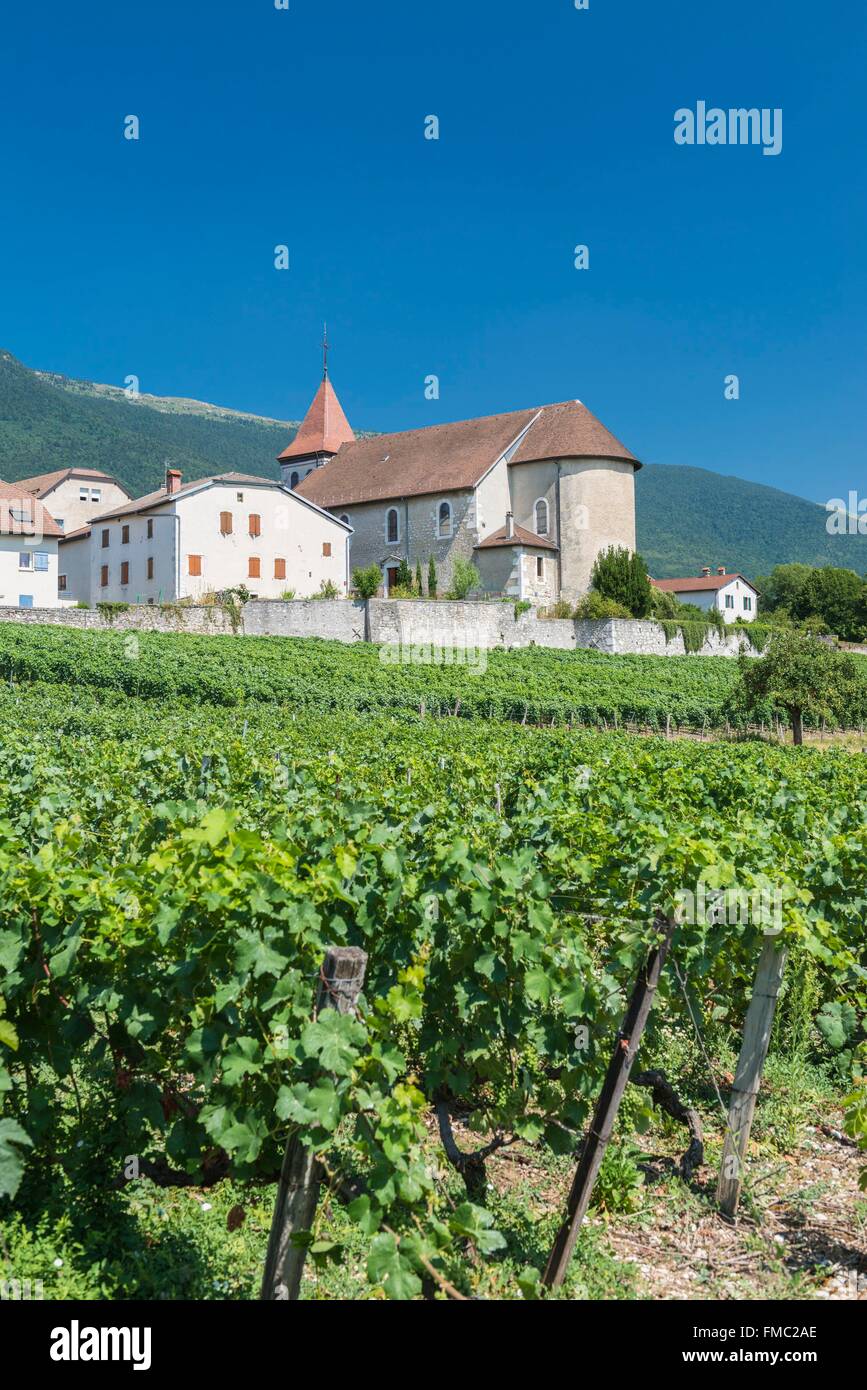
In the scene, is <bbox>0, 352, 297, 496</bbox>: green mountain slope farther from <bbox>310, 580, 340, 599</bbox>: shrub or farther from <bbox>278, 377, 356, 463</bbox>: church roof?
<bbox>310, 580, 340, 599</bbox>: shrub

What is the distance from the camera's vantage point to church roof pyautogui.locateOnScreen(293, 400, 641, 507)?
54219 mm

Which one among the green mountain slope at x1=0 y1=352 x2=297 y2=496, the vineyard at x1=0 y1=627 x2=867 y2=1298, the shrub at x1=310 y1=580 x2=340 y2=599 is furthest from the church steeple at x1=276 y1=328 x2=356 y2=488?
→ the vineyard at x1=0 y1=627 x2=867 y2=1298

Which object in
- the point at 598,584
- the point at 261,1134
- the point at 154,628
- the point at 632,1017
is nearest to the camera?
the point at 261,1134

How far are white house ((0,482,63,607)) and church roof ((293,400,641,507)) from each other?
16.8 metres

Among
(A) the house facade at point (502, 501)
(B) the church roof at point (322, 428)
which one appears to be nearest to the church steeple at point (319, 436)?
(B) the church roof at point (322, 428)

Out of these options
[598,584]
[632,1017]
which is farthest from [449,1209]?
[598,584]

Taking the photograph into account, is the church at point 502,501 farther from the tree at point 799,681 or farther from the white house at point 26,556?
the tree at point 799,681

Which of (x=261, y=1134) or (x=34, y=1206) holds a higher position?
(x=261, y=1134)

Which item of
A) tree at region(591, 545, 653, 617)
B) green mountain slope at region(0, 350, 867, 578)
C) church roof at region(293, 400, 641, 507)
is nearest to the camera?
tree at region(591, 545, 653, 617)

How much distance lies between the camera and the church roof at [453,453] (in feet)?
178

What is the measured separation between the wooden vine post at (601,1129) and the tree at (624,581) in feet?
153

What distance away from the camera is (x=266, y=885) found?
3.44 m
